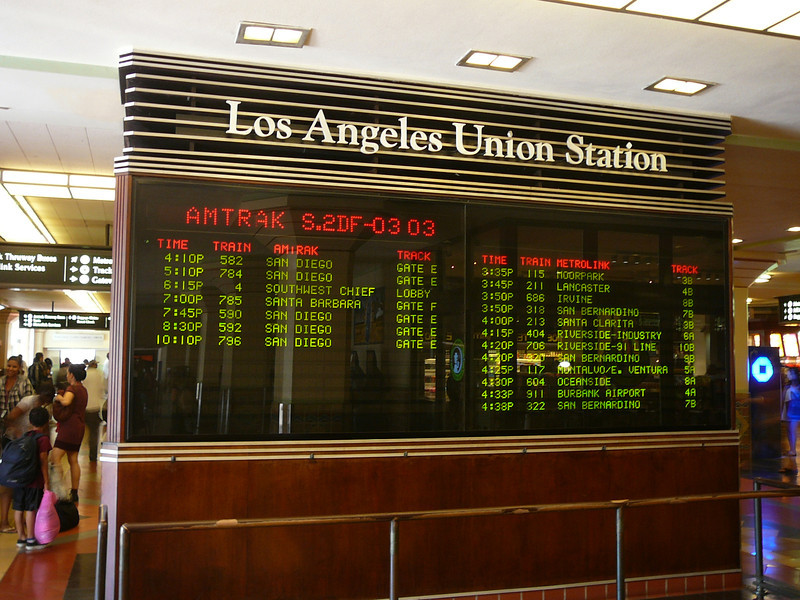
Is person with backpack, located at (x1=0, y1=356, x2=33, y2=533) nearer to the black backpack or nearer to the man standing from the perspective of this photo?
the black backpack

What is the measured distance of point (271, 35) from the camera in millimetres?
4875

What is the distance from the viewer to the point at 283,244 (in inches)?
202

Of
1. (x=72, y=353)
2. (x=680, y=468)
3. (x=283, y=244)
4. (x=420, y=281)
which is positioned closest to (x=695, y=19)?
(x=420, y=281)

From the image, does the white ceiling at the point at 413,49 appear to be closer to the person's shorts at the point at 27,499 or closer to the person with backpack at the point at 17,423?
the person with backpack at the point at 17,423

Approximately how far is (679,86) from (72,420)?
6.84m

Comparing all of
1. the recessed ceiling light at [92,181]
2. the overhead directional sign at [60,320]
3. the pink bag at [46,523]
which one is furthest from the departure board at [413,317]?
the overhead directional sign at [60,320]

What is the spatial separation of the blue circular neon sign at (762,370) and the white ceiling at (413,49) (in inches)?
329

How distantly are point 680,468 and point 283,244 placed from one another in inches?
133

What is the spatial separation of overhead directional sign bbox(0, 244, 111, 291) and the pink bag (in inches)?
109

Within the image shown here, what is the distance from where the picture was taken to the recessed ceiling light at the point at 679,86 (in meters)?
5.66

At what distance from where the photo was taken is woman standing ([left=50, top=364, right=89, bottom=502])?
27.7ft

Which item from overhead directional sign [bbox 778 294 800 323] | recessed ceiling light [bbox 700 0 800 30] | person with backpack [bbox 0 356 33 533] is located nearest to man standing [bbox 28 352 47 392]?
person with backpack [bbox 0 356 33 533]

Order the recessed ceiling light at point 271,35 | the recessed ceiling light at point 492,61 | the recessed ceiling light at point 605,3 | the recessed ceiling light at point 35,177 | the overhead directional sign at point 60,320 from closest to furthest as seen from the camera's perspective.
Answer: the recessed ceiling light at point 605,3, the recessed ceiling light at point 271,35, the recessed ceiling light at point 492,61, the recessed ceiling light at point 35,177, the overhead directional sign at point 60,320

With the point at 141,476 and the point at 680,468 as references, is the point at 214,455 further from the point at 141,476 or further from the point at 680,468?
the point at 680,468
